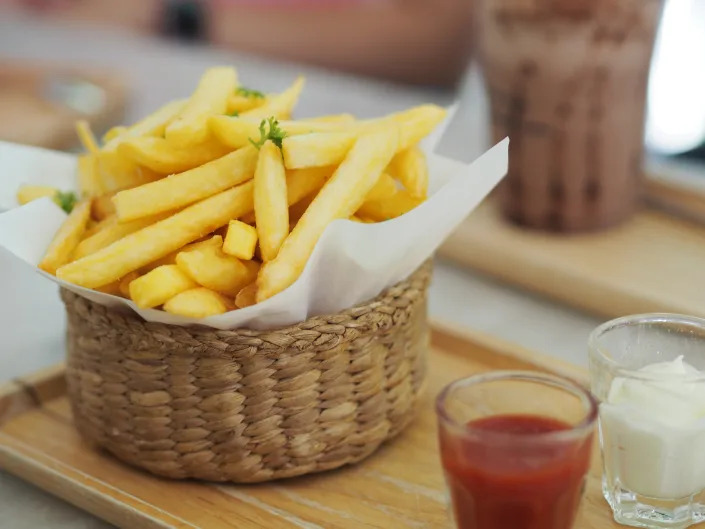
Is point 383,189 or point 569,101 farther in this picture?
point 569,101

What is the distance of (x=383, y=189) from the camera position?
1.11 m

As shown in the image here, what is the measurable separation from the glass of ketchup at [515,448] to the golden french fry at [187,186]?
34 cm

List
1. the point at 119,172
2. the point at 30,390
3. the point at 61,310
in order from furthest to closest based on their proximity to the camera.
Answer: the point at 61,310 < the point at 30,390 < the point at 119,172

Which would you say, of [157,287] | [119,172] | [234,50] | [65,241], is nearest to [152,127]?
[119,172]

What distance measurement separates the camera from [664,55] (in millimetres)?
2441

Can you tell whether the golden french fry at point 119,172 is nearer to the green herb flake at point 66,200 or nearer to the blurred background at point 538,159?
the green herb flake at point 66,200

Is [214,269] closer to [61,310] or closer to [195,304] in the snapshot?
[195,304]

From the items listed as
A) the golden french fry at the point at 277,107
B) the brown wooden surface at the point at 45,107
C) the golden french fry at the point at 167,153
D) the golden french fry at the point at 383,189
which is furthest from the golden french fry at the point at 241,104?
the brown wooden surface at the point at 45,107

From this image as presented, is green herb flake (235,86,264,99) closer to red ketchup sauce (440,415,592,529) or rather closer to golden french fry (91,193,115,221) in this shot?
golden french fry (91,193,115,221)

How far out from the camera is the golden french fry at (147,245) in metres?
1.01

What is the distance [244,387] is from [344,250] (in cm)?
19

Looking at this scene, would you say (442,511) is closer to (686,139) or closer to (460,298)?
(460,298)

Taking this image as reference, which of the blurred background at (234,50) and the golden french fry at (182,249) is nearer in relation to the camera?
the golden french fry at (182,249)

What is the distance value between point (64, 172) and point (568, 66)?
94 centimetres
